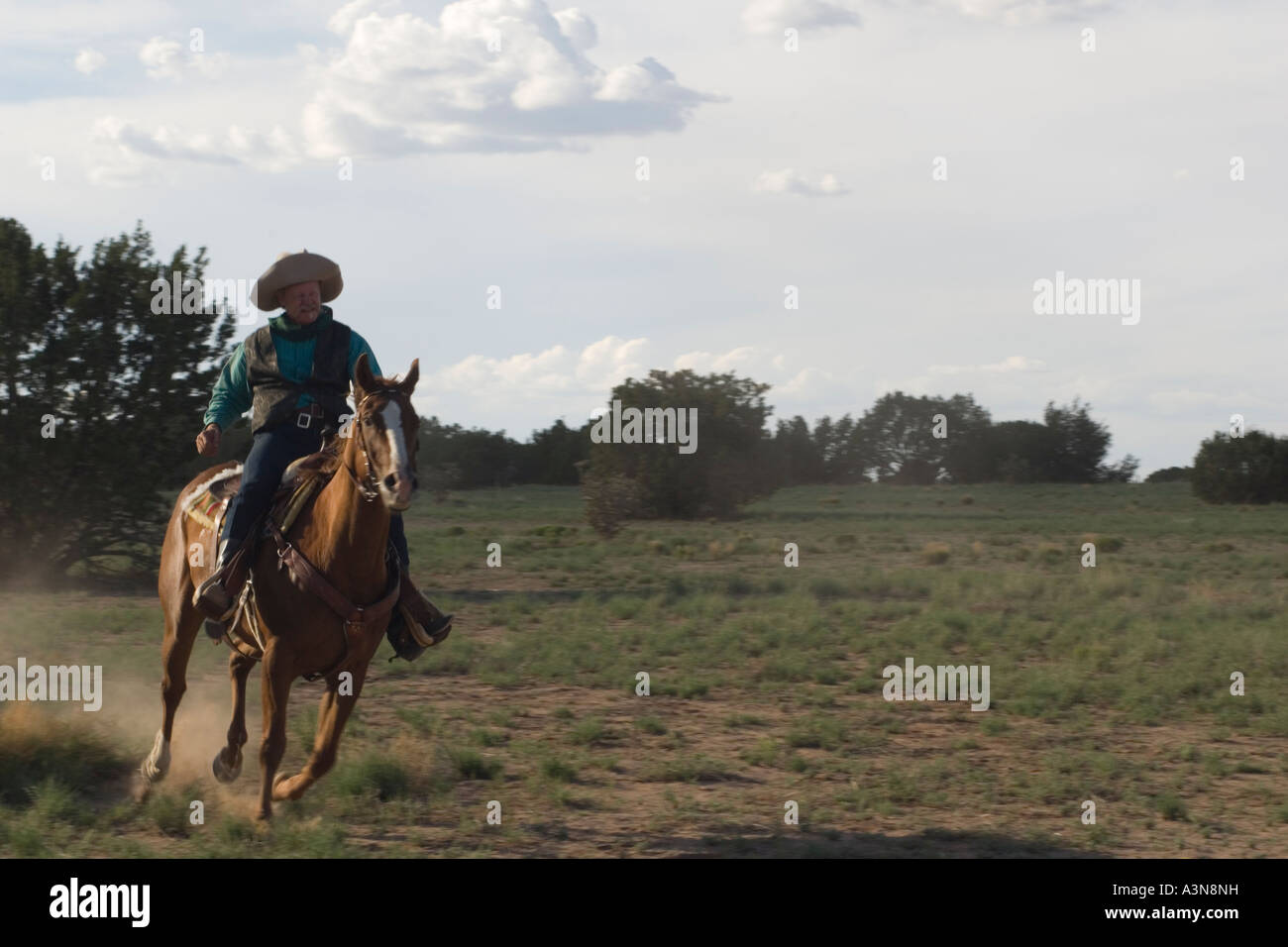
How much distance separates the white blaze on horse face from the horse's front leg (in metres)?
1.36

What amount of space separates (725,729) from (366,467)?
552 cm

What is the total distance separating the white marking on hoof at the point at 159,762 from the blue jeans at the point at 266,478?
165cm

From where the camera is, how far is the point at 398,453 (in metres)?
6.20

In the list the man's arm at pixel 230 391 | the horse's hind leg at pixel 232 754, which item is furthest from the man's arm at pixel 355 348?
the horse's hind leg at pixel 232 754

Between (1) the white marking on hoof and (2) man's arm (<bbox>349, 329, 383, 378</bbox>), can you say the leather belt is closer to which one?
(2) man's arm (<bbox>349, 329, 383, 378</bbox>)

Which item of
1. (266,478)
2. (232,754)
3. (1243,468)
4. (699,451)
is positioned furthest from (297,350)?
(1243,468)

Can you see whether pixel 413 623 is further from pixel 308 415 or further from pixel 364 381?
pixel 364 381

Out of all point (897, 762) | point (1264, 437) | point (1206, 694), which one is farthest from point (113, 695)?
point (1264, 437)

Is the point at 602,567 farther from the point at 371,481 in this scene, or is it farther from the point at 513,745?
the point at 371,481

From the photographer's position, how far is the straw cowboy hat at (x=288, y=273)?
7.36 metres

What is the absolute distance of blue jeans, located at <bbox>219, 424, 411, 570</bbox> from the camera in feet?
24.0

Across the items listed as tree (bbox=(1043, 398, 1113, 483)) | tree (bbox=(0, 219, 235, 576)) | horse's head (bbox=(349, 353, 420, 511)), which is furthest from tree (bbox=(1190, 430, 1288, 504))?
horse's head (bbox=(349, 353, 420, 511))

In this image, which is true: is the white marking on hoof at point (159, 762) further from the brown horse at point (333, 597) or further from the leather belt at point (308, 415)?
the leather belt at point (308, 415)

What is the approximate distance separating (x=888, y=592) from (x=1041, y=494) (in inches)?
1836
